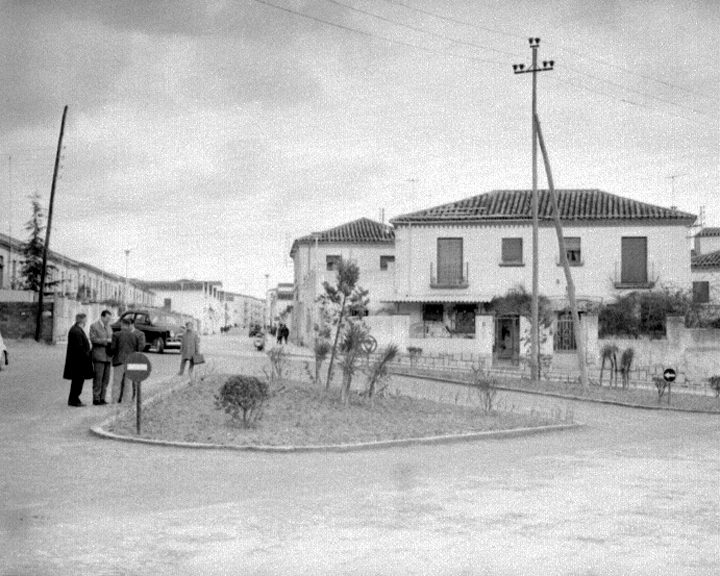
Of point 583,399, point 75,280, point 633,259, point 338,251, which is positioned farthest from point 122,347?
point 75,280

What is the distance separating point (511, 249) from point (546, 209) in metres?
2.68

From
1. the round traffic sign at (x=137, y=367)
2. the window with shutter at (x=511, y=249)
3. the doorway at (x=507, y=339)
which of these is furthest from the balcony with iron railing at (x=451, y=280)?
the round traffic sign at (x=137, y=367)

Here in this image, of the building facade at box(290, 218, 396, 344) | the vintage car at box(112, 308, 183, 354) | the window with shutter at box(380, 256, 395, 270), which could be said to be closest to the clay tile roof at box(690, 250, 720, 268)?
the window with shutter at box(380, 256, 395, 270)

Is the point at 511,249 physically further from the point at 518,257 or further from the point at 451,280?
the point at 451,280

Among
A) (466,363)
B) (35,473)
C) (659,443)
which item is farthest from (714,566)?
(466,363)

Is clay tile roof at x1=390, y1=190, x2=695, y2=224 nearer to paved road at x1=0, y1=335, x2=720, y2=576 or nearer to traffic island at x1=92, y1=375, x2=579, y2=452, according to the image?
traffic island at x1=92, y1=375, x2=579, y2=452

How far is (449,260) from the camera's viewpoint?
46.2 metres

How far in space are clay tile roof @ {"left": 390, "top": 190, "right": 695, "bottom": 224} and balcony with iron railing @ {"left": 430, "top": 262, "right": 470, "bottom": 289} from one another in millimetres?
2475

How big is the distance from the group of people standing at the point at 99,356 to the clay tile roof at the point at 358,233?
141ft

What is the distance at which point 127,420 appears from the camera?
16.5m

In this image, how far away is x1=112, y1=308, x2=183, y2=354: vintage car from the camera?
38.0 meters

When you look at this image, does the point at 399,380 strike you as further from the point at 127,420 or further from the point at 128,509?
the point at 128,509

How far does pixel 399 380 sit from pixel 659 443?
45.0ft

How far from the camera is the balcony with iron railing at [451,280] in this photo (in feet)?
149
